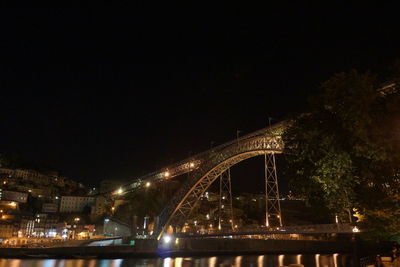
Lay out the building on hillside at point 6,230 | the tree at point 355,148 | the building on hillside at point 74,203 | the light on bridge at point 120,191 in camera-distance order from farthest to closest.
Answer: the building on hillside at point 74,203 < the light on bridge at point 120,191 < the building on hillside at point 6,230 < the tree at point 355,148

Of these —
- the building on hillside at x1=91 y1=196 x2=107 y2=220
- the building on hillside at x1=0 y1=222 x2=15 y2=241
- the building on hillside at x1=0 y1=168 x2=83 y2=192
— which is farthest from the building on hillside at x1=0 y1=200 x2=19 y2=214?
the building on hillside at x1=0 y1=168 x2=83 y2=192

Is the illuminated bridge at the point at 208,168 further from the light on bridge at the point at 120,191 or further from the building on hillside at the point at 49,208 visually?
the building on hillside at the point at 49,208

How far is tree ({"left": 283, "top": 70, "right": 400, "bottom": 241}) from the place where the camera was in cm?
904

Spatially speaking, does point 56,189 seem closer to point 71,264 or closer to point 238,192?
point 238,192

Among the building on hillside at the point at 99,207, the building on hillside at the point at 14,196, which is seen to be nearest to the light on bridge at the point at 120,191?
the building on hillside at the point at 99,207

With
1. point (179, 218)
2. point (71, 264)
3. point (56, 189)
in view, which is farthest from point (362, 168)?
point (56, 189)

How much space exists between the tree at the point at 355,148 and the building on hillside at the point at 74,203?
6822 cm

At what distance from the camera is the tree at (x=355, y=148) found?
9039 millimetres

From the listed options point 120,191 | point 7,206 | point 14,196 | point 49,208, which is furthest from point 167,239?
point 49,208

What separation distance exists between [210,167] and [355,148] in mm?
27252

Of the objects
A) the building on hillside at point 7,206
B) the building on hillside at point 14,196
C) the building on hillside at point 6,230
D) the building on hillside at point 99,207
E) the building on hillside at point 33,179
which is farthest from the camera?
the building on hillside at point 33,179

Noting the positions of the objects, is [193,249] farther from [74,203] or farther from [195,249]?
[74,203]

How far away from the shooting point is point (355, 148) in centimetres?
941

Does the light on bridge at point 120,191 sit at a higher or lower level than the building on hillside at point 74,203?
higher
